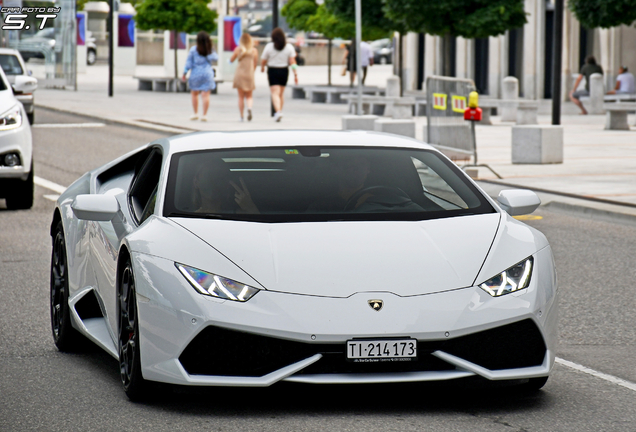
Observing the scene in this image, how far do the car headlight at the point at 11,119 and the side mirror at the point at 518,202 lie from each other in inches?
295

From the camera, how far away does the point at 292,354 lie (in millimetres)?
4711

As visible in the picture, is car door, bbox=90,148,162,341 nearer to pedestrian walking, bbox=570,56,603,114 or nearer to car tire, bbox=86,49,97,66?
pedestrian walking, bbox=570,56,603,114

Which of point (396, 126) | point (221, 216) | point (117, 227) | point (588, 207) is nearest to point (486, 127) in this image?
point (396, 126)

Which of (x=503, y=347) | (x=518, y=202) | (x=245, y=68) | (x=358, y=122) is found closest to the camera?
(x=503, y=347)

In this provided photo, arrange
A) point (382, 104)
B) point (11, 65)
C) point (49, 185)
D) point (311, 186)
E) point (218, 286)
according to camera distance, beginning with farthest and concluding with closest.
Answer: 1. point (382, 104)
2. point (11, 65)
3. point (49, 185)
4. point (311, 186)
5. point (218, 286)

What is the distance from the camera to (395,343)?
469 cm

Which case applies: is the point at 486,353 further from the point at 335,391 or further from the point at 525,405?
the point at 335,391

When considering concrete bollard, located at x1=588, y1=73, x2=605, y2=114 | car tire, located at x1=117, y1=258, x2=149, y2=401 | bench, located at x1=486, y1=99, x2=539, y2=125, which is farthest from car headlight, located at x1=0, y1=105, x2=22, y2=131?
concrete bollard, located at x1=588, y1=73, x2=605, y2=114

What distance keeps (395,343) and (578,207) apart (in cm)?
866

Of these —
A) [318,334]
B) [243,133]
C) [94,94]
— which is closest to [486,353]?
[318,334]

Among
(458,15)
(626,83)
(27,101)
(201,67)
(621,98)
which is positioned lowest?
(27,101)

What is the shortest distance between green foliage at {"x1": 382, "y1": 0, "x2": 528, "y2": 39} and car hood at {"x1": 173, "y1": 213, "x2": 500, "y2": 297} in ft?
82.5

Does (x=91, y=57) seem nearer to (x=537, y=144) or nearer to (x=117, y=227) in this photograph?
(x=537, y=144)

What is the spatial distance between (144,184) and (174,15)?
39427 mm
